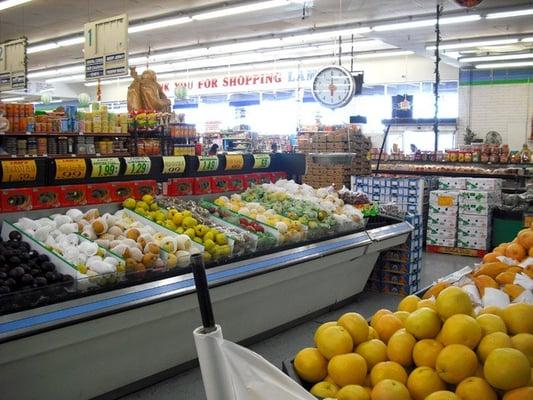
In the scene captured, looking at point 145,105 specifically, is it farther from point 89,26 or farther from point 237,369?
point 237,369

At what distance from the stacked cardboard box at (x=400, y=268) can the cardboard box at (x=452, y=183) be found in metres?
2.84

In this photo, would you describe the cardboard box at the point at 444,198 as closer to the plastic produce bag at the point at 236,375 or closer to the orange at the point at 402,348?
the orange at the point at 402,348

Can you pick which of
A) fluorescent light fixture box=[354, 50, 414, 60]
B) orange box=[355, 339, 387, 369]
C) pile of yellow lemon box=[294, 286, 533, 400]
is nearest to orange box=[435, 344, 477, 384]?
pile of yellow lemon box=[294, 286, 533, 400]

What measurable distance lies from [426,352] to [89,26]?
986 cm

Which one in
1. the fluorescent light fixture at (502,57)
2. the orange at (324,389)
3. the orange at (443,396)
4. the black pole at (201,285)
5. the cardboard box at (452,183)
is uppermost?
the fluorescent light fixture at (502,57)

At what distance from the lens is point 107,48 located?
380 inches

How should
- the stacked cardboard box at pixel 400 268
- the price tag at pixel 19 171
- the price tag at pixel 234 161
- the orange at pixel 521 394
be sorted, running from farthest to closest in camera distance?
the stacked cardboard box at pixel 400 268 → the price tag at pixel 234 161 → the price tag at pixel 19 171 → the orange at pixel 521 394

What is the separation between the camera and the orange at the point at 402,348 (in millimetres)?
1767

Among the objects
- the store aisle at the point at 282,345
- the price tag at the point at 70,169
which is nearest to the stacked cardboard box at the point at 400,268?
the store aisle at the point at 282,345

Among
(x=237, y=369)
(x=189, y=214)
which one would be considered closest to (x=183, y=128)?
(x=189, y=214)

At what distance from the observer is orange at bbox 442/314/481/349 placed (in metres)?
1.66

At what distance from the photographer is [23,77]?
11.5 meters

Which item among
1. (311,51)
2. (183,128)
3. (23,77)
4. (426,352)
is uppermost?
(311,51)

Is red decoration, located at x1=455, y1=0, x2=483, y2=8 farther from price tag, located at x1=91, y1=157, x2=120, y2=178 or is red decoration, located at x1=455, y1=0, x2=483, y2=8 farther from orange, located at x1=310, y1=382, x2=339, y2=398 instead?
orange, located at x1=310, y1=382, x2=339, y2=398
